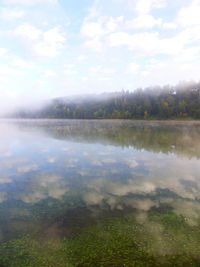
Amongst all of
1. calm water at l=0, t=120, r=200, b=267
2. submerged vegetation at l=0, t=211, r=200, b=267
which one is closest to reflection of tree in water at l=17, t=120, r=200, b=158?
calm water at l=0, t=120, r=200, b=267

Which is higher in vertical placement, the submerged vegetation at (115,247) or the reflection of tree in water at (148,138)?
the reflection of tree in water at (148,138)

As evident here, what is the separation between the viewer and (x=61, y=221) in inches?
357

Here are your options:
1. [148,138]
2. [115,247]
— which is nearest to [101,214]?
[115,247]

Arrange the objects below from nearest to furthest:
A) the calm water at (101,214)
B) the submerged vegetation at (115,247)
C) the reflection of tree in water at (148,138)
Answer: the submerged vegetation at (115,247)
the calm water at (101,214)
the reflection of tree in water at (148,138)

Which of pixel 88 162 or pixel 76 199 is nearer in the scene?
pixel 76 199

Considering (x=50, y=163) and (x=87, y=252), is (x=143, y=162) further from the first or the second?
(x=87, y=252)

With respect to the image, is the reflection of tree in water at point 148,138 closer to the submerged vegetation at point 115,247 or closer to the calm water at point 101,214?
the calm water at point 101,214

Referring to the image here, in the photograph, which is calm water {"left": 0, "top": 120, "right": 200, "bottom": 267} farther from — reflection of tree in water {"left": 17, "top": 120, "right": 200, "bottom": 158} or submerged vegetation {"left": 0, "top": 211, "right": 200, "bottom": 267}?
reflection of tree in water {"left": 17, "top": 120, "right": 200, "bottom": 158}

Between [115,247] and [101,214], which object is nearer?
[115,247]

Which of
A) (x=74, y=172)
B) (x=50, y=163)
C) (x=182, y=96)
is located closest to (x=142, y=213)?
(x=74, y=172)

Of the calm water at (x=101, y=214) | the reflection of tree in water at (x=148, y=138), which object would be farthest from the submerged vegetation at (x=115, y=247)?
the reflection of tree in water at (x=148, y=138)

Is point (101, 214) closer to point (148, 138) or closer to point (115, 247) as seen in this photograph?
point (115, 247)

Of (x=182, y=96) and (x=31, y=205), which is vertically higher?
(x=182, y=96)

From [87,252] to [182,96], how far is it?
18256cm
